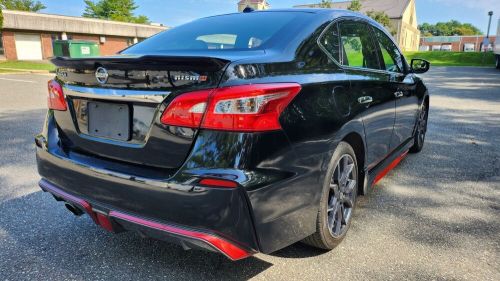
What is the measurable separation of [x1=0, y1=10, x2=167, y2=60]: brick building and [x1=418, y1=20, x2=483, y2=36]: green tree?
426 feet

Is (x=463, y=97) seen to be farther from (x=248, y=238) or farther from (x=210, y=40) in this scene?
(x=248, y=238)

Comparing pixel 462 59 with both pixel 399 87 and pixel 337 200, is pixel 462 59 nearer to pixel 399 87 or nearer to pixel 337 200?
pixel 399 87

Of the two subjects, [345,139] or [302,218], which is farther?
[345,139]

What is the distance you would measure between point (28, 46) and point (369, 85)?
40.0 m

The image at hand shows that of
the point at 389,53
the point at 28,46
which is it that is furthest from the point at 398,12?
the point at 389,53

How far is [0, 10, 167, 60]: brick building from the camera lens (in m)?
34.6

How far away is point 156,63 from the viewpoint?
6.60 feet

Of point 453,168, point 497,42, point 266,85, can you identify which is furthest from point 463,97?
point 497,42

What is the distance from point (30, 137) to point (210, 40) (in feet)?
14.4

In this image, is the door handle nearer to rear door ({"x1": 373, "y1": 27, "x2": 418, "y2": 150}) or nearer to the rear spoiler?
rear door ({"x1": 373, "y1": 27, "x2": 418, "y2": 150})

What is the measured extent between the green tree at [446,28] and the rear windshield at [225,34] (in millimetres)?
158184

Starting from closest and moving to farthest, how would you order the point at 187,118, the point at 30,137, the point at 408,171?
the point at 187,118 < the point at 408,171 < the point at 30,137

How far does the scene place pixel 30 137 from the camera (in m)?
6.01

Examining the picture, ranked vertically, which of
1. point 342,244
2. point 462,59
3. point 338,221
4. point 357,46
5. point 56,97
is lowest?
point 462,59
